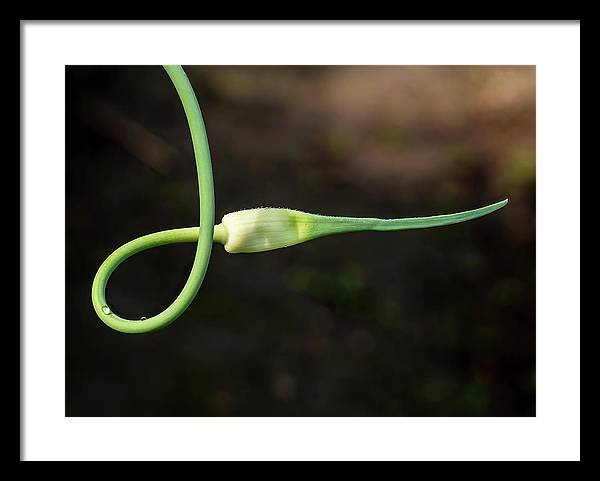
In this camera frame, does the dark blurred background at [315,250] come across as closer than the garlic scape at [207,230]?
No

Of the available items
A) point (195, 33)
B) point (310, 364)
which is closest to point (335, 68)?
point (310, 364)

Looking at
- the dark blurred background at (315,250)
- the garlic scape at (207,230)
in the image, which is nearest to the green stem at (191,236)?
the garlic scape at (207,230)

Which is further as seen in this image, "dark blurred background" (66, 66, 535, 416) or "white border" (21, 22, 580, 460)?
"dark blurred background" (66, 66, 535, 416)

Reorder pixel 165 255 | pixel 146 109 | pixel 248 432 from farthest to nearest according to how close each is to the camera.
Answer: pixel 146 109, pixel 165 255, pixel 248 432

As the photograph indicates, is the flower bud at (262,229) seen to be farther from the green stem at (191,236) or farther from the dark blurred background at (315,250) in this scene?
the dark blurred background at (315,250)

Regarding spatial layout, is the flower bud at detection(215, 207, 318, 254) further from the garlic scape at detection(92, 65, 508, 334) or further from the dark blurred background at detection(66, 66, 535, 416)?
the dark blurred background at detection(66, 66, 535, 416)

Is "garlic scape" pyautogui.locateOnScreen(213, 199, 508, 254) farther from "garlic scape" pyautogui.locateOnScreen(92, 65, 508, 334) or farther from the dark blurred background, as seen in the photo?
the dark blurred background

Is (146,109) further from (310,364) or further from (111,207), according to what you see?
(310,364)

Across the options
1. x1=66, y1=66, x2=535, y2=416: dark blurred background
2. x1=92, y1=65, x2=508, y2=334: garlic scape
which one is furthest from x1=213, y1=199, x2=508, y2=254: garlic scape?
x1=66, y1=66, x2=535, y2=416: dark blurred background

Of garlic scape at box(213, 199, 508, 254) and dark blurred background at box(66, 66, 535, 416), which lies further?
dark blurred background at box(66, 66, 535, 416)
